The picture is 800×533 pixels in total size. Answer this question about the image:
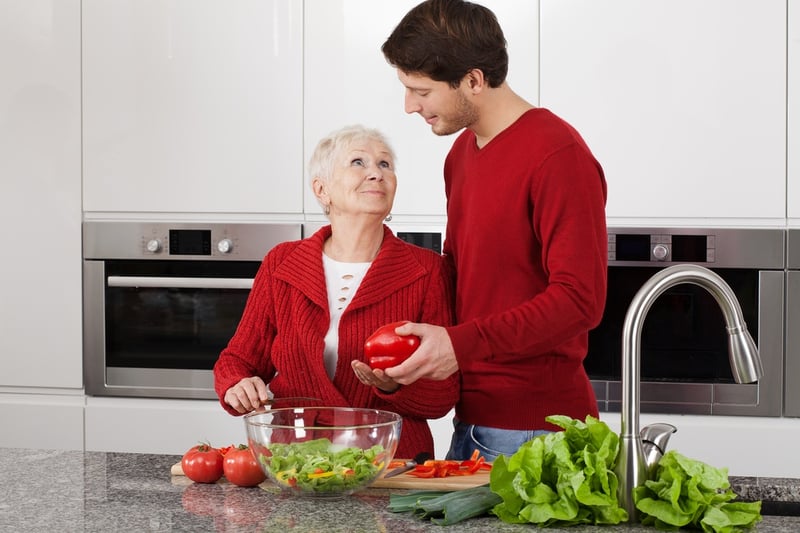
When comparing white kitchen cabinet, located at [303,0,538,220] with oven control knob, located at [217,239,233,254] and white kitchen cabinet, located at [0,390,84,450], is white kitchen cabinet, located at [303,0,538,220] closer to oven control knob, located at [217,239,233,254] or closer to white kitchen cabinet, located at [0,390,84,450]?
oven control knob, located at [217,239,233,254]

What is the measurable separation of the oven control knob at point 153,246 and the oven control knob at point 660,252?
4.72 feet

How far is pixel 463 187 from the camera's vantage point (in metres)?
1.87

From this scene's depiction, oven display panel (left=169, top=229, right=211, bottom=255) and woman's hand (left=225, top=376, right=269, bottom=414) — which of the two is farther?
oven display panel (left=169, top=229, right=211, bottom=255)

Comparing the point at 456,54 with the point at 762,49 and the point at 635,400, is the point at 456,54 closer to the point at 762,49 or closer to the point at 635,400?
the point at 635,400

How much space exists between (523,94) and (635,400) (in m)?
1.61

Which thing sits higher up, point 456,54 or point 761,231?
point 456,54

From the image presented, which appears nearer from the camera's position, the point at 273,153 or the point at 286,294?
the point at 286,294

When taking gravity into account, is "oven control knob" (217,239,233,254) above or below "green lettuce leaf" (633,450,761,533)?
above

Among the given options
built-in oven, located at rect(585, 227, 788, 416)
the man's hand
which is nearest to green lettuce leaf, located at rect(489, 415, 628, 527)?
the man's hand

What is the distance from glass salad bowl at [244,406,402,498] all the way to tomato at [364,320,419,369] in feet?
0.47

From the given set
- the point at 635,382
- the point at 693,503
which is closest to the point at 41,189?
the point at 635,382

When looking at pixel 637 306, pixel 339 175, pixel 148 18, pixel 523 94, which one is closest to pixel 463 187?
pixel 339 175

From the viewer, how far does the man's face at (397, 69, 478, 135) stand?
70.1 inches

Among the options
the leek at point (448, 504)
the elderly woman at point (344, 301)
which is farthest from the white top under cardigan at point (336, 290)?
the leek at point (448, 504)
